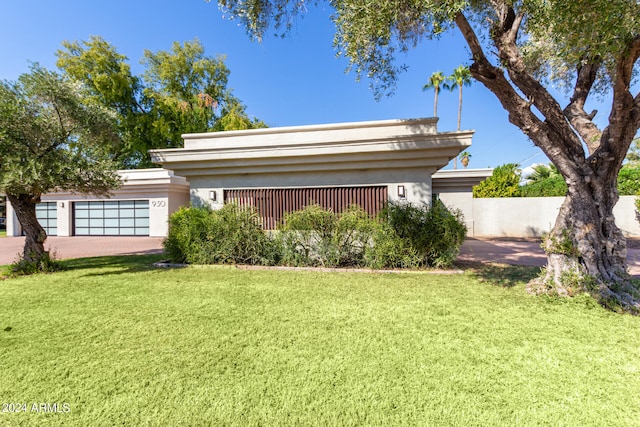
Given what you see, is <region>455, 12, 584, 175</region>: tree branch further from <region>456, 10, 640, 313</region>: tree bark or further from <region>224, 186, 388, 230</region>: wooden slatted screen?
<region>224, 186, 388, 230</region>: wooden slatted screen

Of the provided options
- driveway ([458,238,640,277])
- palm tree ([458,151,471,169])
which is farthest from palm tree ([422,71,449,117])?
driveway ([458,238,640,277])

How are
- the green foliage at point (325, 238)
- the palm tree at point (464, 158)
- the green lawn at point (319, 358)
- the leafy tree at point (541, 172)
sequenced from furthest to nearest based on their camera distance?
the palm tree at point (464, 158), the leafy tree at point (541, 172), the green foliage at point (325, 238), the green lawn at point (319, 358)

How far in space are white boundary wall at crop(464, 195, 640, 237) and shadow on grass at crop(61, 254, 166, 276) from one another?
13474mm

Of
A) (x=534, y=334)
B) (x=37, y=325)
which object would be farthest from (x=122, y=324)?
(x=534, y=334)

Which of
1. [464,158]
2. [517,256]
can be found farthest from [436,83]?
[517,256]

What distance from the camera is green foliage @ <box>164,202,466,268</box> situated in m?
6.77

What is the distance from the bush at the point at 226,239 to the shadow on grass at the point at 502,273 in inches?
202

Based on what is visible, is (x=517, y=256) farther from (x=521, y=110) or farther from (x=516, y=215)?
(x=516, y=215)

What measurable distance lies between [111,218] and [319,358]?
19113 millimetres

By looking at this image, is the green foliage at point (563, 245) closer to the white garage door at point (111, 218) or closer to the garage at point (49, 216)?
the white garage door at point (111, 218)

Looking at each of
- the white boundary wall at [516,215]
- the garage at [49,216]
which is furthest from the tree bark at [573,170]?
the garage at [49,216]

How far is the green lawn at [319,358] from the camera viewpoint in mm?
2219

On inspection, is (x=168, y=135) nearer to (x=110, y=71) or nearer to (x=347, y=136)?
(x=110, y=71)

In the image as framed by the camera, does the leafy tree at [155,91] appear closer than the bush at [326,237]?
No
